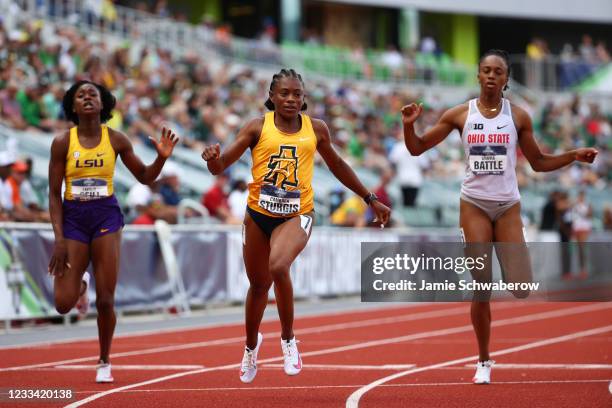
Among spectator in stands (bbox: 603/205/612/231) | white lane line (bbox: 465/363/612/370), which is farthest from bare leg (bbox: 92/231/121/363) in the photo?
spectator in stands (bbox: 603/205/612/231)

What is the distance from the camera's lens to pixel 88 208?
980 cm

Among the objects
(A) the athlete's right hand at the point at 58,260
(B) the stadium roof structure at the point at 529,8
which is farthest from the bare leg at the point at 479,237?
(B) the stadium roof structure at the point at 529,8

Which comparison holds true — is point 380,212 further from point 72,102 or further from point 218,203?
point 218,203

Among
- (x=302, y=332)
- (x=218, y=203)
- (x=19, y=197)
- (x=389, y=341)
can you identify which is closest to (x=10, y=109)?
(x=19, y=197)

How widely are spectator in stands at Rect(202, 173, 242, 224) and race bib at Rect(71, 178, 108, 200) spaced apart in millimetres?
9908

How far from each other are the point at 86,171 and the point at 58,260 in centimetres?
71

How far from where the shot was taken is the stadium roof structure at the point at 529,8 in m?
45.6

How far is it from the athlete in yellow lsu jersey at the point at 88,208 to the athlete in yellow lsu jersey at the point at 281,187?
3.27 feet

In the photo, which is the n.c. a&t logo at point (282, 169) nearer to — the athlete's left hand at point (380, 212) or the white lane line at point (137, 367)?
the athlete's left hand at point (380, 212)

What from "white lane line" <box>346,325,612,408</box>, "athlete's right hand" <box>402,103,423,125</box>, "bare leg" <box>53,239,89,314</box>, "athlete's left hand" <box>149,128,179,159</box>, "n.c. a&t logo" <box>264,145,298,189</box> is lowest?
"white lane line" <box>346,325,612,408</box>

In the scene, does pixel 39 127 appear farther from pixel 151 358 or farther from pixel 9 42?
→ pixel 151 358

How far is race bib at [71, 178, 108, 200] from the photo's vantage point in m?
9.81

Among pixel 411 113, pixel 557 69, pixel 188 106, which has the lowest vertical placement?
pixel 411 113

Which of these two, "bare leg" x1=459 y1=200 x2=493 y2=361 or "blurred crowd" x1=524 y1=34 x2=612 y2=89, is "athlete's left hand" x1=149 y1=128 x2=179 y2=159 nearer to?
"bare leg" x1=459 y1=200 x2=493 y2=361
